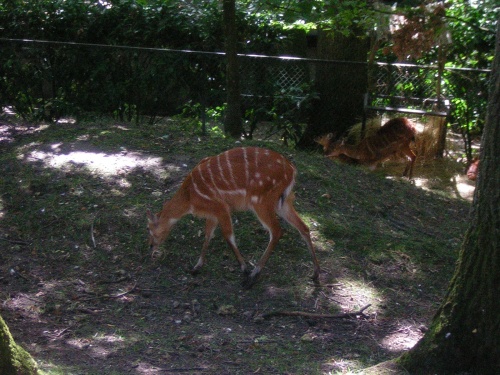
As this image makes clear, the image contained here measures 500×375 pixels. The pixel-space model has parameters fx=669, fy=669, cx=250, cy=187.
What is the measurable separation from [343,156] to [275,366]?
6203 millimetres

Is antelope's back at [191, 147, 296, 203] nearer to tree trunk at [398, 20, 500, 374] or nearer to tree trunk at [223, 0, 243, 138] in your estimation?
tree trunk at [398, 20, 500, 374]

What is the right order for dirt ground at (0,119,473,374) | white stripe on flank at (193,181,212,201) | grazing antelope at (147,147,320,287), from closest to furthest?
dirt ground at (0,119,473,374)
grazing antelope at (147,147,320,287)
white stripe on flank at (193,181,212,201)

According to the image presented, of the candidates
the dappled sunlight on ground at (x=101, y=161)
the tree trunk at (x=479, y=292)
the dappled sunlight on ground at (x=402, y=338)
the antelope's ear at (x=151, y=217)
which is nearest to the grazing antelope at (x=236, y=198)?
the antelope's ear at (x=151, y=217)

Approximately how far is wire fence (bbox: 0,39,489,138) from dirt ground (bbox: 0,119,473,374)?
269 centimetres

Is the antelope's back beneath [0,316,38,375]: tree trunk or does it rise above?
above

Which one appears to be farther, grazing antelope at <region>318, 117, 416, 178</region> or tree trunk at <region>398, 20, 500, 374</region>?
grazing antelope at <region>318, 117, 416, 178</region>

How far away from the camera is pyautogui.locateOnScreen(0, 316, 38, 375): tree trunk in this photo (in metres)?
3.66

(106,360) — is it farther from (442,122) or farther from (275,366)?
(442,122)

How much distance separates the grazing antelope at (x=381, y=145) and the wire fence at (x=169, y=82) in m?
0.47

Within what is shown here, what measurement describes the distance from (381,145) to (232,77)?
2.69m

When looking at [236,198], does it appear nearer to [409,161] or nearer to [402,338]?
[402,338]

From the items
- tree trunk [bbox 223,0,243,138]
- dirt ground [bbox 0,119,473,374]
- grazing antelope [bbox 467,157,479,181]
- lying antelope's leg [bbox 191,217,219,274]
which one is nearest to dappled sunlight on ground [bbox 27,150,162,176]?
dirt ground [bbox 0,119,473,374]

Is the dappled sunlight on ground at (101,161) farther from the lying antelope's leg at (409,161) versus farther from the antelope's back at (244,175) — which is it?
the lying antelope's leg at (409,161)

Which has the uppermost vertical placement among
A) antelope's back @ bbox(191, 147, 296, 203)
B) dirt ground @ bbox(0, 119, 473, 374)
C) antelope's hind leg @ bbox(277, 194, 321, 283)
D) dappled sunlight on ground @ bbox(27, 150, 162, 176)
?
antelope's back @ bbox(191, 147, 296, 203)
